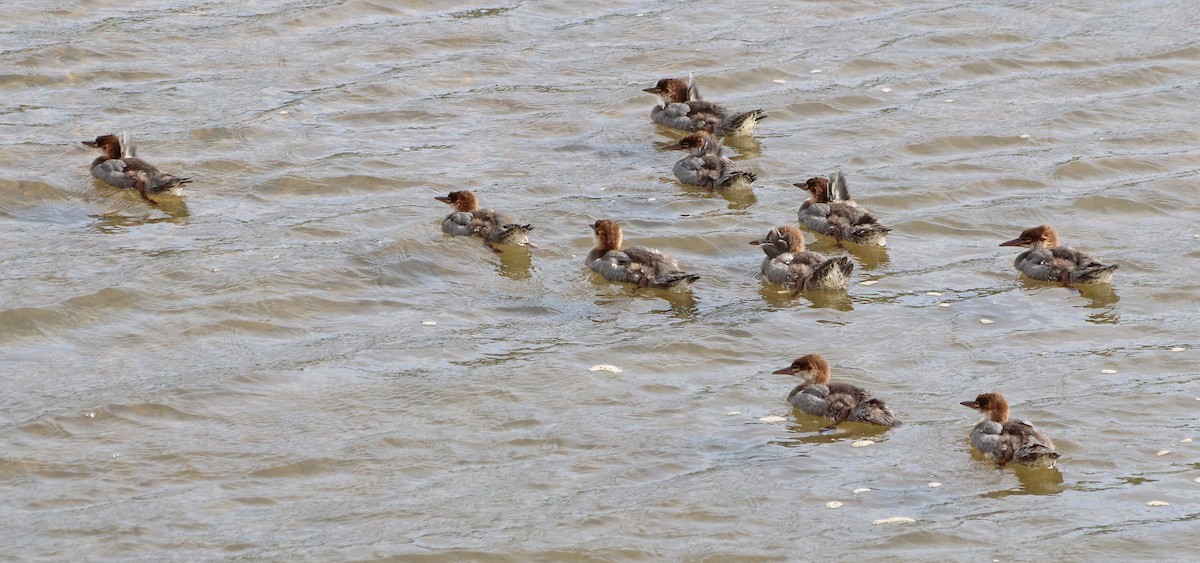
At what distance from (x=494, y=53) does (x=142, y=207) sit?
5232 millimetres

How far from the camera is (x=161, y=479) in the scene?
29.0ft

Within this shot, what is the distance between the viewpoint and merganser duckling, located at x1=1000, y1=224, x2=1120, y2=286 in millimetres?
12031

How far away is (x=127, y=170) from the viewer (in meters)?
13.4

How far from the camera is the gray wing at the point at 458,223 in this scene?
41.9 ft

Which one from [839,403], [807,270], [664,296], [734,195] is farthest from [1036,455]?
[734,195]

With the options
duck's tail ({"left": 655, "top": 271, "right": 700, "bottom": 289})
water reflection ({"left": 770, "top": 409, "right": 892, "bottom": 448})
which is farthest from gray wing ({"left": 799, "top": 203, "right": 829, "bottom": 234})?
water reflection ({"left": 770, "top": 409, "right": 892, "bottom": 448})

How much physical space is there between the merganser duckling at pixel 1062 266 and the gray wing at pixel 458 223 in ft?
14.2

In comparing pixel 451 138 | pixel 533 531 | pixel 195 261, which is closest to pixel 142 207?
pixel 195 261

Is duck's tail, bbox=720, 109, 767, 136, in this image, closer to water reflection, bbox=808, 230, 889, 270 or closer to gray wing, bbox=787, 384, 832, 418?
water reflection, bbox=808, 230, 889, 270

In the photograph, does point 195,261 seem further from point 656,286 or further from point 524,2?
point 524,2

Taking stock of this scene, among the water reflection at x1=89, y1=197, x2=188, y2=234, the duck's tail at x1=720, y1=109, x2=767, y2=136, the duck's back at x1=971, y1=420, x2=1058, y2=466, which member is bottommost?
the duck's back at x1=971, y1=420, x2=1058, y2=466

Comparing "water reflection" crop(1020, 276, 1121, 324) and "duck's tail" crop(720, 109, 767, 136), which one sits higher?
"duck's tail" crop(720, 109, 767, 136)

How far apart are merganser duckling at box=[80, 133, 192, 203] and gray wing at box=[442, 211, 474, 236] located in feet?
7.56

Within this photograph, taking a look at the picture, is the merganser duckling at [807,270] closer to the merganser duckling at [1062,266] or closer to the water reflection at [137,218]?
the merganser duckling at [1062,266]
